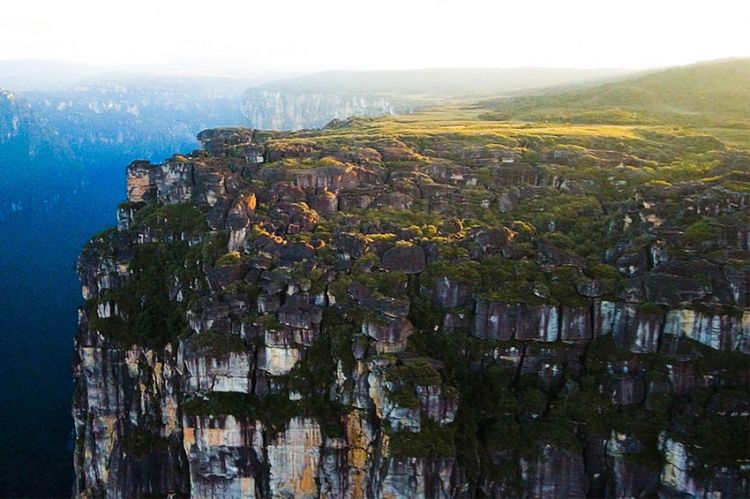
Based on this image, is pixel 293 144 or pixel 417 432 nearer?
pixel 417 432

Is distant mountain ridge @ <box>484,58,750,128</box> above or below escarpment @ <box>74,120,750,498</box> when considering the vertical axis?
above

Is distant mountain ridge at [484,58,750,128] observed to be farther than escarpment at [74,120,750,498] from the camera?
Yes

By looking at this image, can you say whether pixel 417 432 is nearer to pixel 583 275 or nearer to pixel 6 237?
pixel 583 275

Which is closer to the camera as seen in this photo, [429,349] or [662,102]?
[429,349]

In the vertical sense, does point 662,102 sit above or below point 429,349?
above

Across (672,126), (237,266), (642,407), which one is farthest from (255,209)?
(672,126)

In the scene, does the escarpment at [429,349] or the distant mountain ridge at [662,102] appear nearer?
the escarpment at [429,349]

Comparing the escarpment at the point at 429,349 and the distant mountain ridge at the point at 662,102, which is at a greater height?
the distant mountain ridge at the point at 662,102

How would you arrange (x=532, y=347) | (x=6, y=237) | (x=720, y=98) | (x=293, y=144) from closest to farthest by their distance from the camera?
(x=532, y=347), (x=293, y=144), (x=720, y=98), (x=6, y=237)
